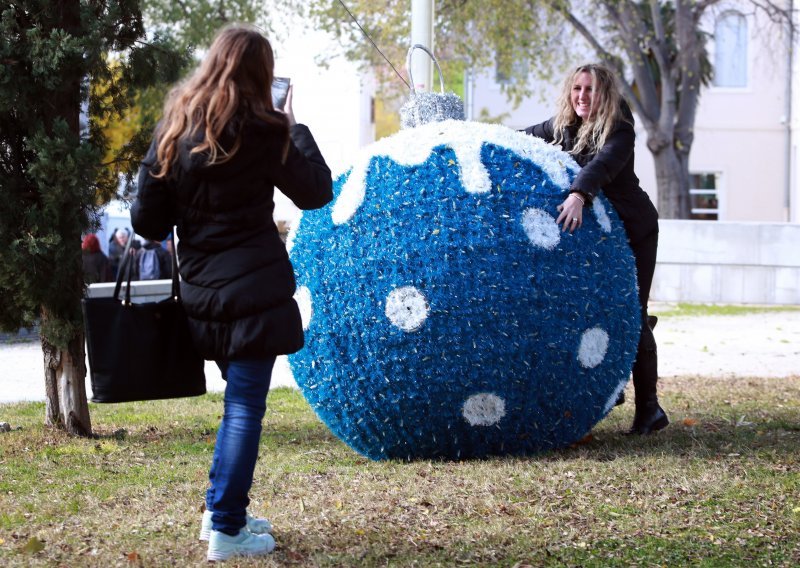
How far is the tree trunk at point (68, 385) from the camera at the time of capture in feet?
21.2

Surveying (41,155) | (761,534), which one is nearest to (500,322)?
(761,534)

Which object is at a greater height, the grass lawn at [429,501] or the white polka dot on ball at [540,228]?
the white polka dot on ball at [540,228]

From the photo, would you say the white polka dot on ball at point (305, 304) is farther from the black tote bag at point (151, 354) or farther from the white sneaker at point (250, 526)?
the white sneaker at point (250, 526)

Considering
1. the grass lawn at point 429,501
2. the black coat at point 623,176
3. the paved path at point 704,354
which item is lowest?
the paved path at point 704,354

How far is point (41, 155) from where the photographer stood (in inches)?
235

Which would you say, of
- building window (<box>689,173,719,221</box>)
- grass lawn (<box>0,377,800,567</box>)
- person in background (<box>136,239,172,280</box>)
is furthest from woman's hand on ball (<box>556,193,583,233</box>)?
building window (<box>689,173,719,221</box>)

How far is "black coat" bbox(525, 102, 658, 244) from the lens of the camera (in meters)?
5.58

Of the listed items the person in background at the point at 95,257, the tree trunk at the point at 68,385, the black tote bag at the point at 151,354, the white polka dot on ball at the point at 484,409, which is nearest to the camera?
the black tote bag at the point at 151,354

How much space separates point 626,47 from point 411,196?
61.0ft

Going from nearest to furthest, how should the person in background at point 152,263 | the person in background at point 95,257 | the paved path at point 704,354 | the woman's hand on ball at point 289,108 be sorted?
the woman's hand on ball at point 289,108, the paved path at point 704,354, the person in background at point 95,257, the person in background at point 152,263

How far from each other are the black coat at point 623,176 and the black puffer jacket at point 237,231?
6.85 ft

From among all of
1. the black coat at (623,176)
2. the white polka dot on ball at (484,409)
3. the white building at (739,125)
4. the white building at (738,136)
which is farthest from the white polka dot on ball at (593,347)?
the white building at (738,136)

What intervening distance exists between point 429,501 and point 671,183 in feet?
64.6

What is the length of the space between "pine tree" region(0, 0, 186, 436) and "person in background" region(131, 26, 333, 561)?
237 centimetres
